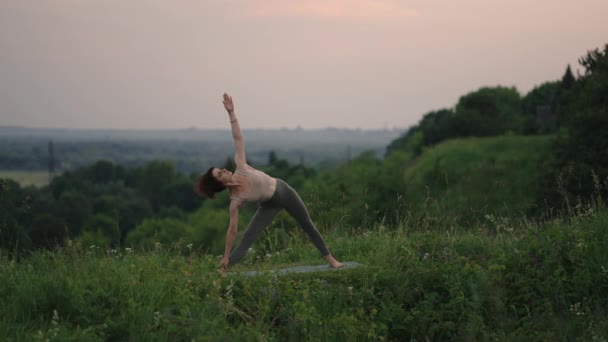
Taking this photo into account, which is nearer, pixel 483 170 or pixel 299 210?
pixel 299 210

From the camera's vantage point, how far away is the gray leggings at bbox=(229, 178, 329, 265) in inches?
381

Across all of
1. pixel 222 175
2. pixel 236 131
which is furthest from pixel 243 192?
pixel 236 131

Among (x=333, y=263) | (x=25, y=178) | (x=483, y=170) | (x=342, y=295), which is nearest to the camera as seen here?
(x=342, y=295)

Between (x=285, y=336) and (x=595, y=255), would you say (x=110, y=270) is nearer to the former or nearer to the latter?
(x=285, y=336)

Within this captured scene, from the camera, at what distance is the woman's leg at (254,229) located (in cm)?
966

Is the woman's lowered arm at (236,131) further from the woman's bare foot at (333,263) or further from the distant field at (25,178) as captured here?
the distant field at (25,178)

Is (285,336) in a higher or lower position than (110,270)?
lower

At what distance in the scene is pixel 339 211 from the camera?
47.2 ft

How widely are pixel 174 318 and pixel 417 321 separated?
287 cm

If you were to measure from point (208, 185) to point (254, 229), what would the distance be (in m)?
0.90

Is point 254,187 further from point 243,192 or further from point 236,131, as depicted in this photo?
point 236,131

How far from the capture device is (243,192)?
9.45 metres

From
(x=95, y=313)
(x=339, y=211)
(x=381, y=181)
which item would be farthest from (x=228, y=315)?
(x=381, y=181)

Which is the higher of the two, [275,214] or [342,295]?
[275,214]
